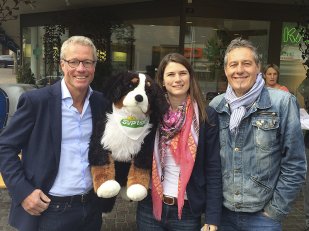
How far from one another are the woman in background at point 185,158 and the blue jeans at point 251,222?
103 millimetres

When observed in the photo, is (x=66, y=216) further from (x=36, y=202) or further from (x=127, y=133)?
(x=127, y=133)

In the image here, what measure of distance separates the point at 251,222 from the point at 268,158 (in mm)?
403

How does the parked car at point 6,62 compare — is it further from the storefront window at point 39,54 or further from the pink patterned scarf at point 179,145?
the pink patterned scarf at point 179,145

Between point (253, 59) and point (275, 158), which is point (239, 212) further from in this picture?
point (253, 59)

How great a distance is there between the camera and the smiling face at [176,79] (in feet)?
7.77

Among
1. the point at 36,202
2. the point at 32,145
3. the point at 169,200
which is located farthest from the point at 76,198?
the point at 169,200

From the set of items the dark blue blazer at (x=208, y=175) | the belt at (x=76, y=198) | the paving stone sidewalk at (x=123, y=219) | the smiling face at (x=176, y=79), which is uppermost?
the smiling face at (x=176, y=79)

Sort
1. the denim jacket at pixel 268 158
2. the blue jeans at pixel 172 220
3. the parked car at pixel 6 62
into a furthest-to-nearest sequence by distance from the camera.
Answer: the parked car at pixel 6 62
the blue jeans at pixel 172 220
the denim jacket at pixel 268 158

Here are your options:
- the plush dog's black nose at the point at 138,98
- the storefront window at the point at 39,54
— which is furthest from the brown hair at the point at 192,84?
the storefront window at the point at 39,54

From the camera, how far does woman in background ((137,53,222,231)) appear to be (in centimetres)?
236

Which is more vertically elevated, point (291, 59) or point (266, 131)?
point (291, 59)

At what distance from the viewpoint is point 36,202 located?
2.31 meters

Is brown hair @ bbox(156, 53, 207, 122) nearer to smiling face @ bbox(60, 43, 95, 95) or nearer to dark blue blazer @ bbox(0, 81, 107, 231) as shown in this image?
smiling face @ bbox(60, 43, 95, 95)

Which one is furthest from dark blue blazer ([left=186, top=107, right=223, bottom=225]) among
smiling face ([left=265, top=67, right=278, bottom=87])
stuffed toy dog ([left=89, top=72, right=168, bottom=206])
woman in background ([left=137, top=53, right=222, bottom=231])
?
smiling face ([left=265, top=67, right=278, bottom=87])
